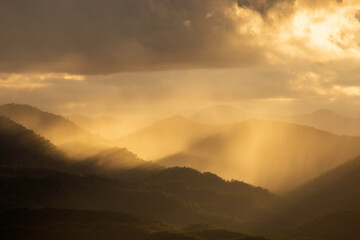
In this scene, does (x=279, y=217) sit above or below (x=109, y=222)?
above

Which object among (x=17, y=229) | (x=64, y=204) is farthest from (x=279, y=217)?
(x=17, y=229)

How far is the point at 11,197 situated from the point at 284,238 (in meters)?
78.0

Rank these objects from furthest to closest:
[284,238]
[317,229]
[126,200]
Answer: [126,200] → [317,229] → [284,238]

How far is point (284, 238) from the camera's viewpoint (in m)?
129

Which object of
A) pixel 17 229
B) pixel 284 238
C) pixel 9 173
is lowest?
pixel 17 229

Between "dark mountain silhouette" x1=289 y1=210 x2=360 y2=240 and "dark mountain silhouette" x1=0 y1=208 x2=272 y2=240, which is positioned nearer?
"dark mountain silhouette" x1=0 y1=208 x2=272 y2=240

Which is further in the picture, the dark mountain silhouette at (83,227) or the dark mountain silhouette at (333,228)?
the dark mountain silhouette at (333,228)

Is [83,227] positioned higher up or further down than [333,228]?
further down

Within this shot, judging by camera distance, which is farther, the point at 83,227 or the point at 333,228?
the point at 333,228

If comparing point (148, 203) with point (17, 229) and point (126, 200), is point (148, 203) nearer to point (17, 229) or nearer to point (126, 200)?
point (126, 200)

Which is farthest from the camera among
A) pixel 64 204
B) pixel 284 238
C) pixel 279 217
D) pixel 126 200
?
pixel 279 217

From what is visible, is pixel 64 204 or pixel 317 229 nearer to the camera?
pixel 317 229

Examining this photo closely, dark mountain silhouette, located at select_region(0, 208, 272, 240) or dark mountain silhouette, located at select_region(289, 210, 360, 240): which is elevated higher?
dark mountain silhouette, located at select_region(289, 210, 360, 240)

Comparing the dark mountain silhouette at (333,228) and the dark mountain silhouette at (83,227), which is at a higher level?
the dark mountain silhouette at (333,228)
